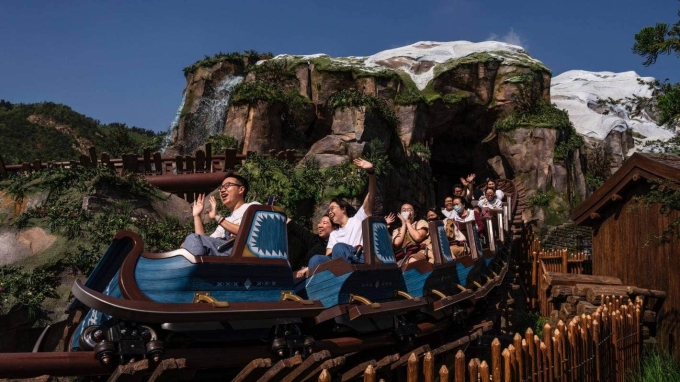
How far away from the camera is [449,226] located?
948 centimetres

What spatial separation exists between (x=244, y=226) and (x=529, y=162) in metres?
20.8

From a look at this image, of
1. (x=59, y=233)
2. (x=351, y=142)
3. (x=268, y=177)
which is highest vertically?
(x=351, y=142)

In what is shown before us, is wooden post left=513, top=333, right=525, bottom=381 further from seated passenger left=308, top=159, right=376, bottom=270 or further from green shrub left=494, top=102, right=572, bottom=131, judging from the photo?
green shrub left=494, top=102, right=572, bottom=131

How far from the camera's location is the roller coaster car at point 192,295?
3.86m

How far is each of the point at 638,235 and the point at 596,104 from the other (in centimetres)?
1595

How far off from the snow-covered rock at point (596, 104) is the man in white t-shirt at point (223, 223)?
74.1 ft

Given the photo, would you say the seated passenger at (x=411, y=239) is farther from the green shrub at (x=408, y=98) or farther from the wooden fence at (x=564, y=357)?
the green shrub at (x=408, y=98)

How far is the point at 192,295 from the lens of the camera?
13.8 feet

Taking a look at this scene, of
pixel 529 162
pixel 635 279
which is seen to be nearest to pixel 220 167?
pixel 635 279

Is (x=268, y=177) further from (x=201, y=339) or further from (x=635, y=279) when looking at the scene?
(x=201, y=339)

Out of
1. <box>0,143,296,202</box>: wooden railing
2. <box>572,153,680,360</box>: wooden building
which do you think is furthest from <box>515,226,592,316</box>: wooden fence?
<box>0,143,296,202</box>: wooden railing

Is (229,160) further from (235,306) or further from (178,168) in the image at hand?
(235,306)

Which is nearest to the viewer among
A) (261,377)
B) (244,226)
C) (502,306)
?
(261,377)

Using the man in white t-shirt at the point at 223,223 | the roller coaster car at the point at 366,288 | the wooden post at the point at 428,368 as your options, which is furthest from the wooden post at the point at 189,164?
the wooden post at the point at 428,368
